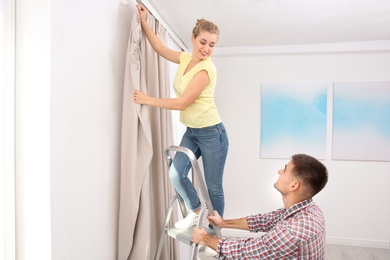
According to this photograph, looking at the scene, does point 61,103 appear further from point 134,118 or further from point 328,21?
point 328,21

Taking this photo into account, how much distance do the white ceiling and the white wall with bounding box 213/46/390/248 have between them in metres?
0.36

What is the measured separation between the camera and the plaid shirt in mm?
1430

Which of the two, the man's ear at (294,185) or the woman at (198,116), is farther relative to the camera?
the woman at (198,116)

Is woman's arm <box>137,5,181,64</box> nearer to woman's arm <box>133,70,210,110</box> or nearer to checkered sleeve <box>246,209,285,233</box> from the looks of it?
woman's arm <box>133,70,210,110</box>

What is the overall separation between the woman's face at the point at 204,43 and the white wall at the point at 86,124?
50 centimetres

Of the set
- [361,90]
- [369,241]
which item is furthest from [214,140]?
[369,241]

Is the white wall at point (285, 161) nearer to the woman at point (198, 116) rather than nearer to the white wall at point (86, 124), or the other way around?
the woman at point (198, 116)

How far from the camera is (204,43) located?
179cm

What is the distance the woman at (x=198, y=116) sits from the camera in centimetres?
176

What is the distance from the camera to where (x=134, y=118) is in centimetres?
190

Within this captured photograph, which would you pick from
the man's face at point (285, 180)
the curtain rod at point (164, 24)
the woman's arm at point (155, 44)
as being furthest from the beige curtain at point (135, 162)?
the man's face at point (285, 180)

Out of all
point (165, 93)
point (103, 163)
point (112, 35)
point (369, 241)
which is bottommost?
point (369, 241)

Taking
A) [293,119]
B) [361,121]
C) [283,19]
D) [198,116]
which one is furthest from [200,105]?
[361,121]

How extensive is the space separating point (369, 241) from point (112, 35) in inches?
152
